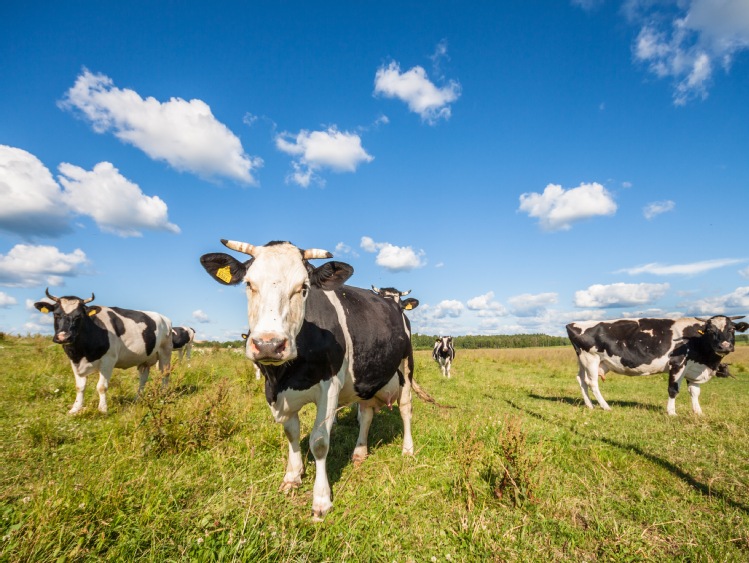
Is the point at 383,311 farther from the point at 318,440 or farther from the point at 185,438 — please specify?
the point at 185,438

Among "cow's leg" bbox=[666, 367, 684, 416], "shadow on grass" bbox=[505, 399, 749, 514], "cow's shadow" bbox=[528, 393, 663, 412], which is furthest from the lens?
"cow's shadow" bbox=[528, 393, 663, 412]

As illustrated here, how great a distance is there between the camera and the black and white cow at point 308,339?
296 centimetres

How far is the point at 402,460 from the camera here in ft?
14.9

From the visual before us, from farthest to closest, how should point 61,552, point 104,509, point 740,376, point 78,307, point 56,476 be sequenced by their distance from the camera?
1. point 740,376
2. point 78,307
3. point 56,476
4. point 104,509
5. point 61,552

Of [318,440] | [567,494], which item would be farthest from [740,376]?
[318,440]

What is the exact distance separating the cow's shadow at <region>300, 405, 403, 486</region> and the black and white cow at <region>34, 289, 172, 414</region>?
358 centimetres

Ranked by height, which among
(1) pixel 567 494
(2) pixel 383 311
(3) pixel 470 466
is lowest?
(1) pixel 567 494

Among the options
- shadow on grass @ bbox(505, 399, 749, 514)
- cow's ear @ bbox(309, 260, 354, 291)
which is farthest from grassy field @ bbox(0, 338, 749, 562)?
cow's ear @ bbox(309, 260, 354, 291)

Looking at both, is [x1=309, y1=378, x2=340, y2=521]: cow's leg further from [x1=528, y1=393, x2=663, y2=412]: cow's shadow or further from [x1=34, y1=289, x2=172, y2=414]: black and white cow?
[x1=528, y1=393, x2=663, y2=412]: cow's shadow

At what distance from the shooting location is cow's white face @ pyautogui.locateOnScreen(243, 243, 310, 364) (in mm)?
2705

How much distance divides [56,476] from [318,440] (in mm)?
2670

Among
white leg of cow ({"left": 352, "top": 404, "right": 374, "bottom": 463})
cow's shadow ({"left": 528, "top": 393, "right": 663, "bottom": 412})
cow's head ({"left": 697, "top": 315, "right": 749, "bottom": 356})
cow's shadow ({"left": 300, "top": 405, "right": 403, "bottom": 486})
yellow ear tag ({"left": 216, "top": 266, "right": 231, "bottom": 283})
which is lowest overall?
cow's shadow ({"left": 528, "top": 393, "right": 663, "bottom": 412})

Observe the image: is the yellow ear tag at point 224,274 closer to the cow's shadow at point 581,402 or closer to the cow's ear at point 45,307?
the cow's ear at point 45,307

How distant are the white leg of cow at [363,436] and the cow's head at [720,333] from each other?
350 inches
